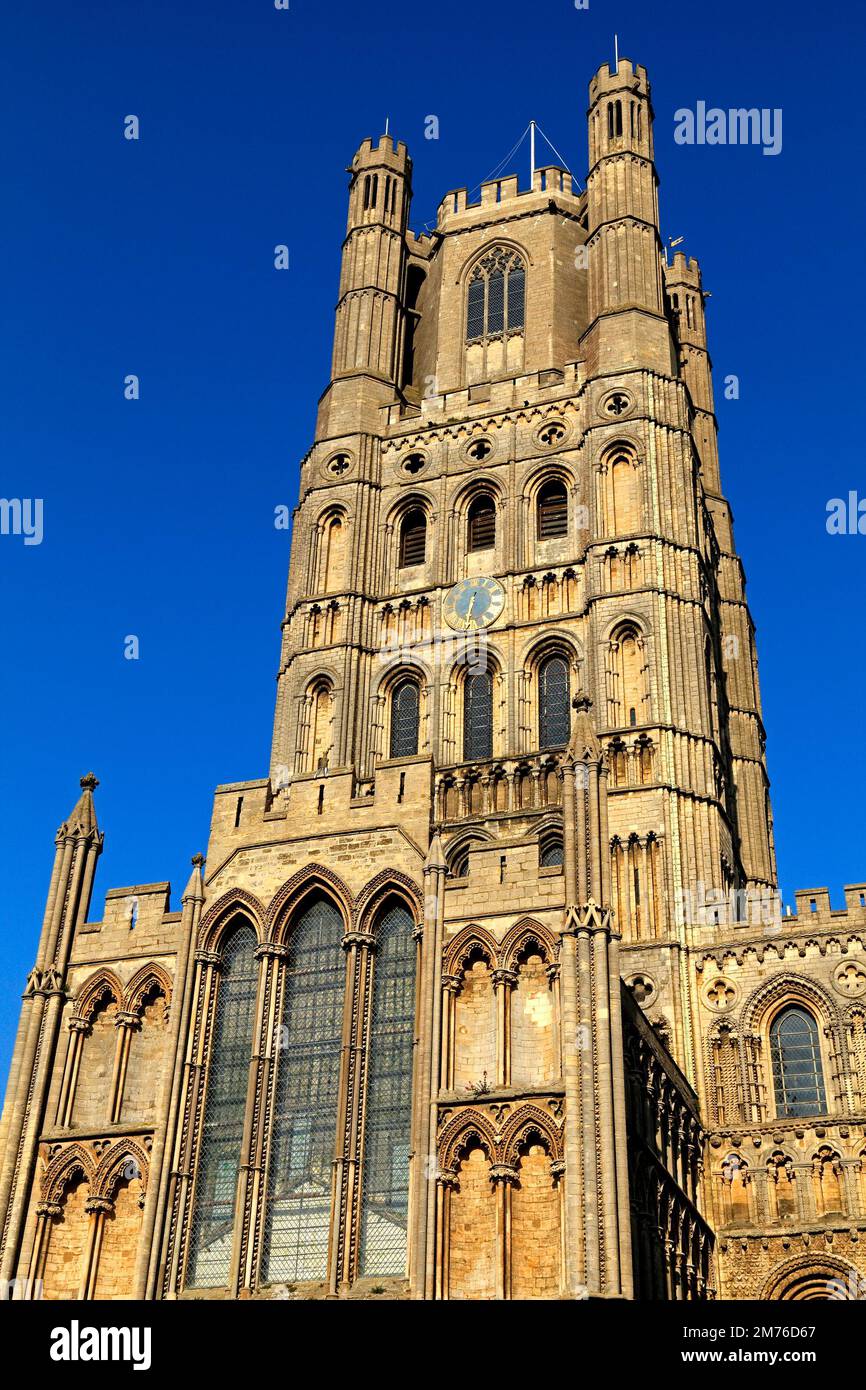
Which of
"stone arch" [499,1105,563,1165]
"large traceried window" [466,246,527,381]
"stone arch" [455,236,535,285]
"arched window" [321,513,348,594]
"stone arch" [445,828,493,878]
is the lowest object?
"stone arch" [499,1105,563,1165]

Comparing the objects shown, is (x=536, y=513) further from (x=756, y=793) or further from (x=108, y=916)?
(x=108, y=916)

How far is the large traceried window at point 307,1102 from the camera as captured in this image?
31.3 m

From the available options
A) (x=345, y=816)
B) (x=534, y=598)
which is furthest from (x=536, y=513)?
(x=345, y=816)

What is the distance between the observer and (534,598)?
180 feet

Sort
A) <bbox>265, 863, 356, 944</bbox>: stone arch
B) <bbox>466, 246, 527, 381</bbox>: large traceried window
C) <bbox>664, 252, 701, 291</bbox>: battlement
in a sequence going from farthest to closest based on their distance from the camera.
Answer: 1. <bbox>664, 252, 701, 291</bbox>: battlement
2. <bbox>466, 246, 527, 381</bbox>: large traceried window
3. <bbox>265, 863, 356, 944</bbox>: stone arch

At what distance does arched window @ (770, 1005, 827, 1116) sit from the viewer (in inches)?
1704

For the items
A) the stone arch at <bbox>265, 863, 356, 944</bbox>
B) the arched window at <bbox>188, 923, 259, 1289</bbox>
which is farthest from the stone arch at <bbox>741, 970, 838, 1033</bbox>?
the arched window at <bbox>188, 923, 259, 1289</bbox>

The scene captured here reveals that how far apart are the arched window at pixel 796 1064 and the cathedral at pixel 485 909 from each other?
3.3 inches

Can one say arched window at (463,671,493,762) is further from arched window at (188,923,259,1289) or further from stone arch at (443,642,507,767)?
arched window at (188,923,259,1289)

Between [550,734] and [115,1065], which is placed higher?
[550,734]

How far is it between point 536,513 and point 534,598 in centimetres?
380

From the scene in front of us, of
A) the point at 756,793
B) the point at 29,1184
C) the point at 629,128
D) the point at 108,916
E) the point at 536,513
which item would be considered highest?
the point at 629,128

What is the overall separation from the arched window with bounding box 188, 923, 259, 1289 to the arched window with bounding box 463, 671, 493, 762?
1932 centimetres

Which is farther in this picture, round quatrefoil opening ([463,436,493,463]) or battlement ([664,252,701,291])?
battlement ([664,252,701,291])
